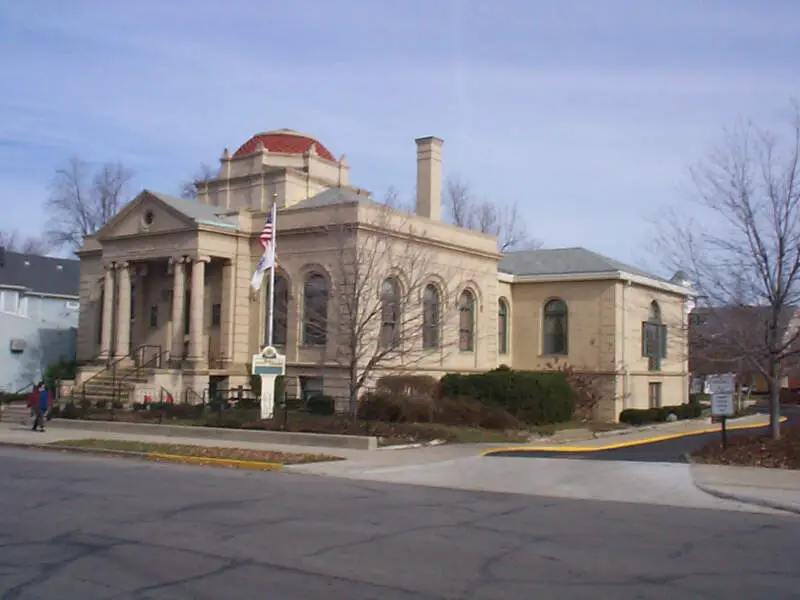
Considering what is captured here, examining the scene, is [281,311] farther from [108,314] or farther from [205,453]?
[205,453]

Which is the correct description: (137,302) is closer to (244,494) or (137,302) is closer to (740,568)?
(244,494)

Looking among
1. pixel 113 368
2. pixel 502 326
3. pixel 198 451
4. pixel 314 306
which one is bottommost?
pixel 198 451

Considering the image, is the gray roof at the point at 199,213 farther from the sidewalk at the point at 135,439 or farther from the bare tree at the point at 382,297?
the sidewalk at the point at 135,439

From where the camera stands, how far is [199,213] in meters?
35.2

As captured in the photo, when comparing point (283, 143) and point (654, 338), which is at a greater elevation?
point (283, 143)

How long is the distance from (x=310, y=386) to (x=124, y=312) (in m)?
8.22

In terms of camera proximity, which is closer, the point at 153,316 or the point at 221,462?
the point at 221,462

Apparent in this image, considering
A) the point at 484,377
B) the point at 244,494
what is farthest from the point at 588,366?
the point at 244,494

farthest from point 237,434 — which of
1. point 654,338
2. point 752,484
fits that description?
point 654,338

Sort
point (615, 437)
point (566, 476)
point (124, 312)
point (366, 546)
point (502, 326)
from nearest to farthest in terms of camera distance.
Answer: point (366, 546) → point (566, 476) → point (615, 437) → point (124, 312) → point (502, 326)

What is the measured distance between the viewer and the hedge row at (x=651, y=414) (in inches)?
1404

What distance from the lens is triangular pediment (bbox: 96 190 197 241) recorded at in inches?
1353

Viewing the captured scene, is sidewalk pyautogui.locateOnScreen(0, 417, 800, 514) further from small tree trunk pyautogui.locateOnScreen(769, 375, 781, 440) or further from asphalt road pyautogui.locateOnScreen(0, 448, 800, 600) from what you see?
small tree trunk pyautogui.locateOnScreen(769, 375, 781, 440)

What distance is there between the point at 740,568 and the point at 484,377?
21094mm
